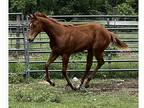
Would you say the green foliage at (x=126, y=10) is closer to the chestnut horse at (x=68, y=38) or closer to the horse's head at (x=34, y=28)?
the chestnut horse at (x=68, y=38)

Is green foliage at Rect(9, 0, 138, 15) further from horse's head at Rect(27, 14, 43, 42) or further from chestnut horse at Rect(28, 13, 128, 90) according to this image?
horse's head at Rect(27, 14, 43, 42)

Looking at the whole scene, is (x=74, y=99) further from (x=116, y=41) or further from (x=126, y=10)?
(x=126, y=10)

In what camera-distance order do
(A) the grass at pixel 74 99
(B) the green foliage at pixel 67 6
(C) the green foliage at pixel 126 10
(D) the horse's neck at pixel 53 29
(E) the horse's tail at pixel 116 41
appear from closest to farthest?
(A) the grass at pixel 74 99, (D) the horse's neck at pixel 53 29, (E) the horse's tail at pixel 116 41, (C) the green foliage at pixel 126 10, (B) the green foliage at pixel 67 6

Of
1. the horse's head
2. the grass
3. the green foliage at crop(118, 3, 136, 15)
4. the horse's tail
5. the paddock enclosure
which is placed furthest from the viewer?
the green foliage at crop(118, 3, 136, 15)

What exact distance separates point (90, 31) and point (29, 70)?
2.07 meters

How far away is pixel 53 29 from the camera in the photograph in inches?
287

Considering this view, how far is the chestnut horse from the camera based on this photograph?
23.5 feet

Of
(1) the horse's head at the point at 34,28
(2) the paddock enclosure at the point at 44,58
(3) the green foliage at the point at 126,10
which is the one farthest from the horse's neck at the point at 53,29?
(3) the green foliage at the point at 126,10

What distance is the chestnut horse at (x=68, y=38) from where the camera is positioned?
716 centimetres

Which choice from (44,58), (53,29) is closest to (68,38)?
(53,29)

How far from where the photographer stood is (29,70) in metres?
9.11

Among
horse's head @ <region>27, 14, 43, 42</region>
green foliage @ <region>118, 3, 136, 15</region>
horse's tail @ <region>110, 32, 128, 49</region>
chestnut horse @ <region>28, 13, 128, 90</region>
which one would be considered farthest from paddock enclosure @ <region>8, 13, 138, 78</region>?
green foliage @ <region>118, 3, 136, 15</region>
